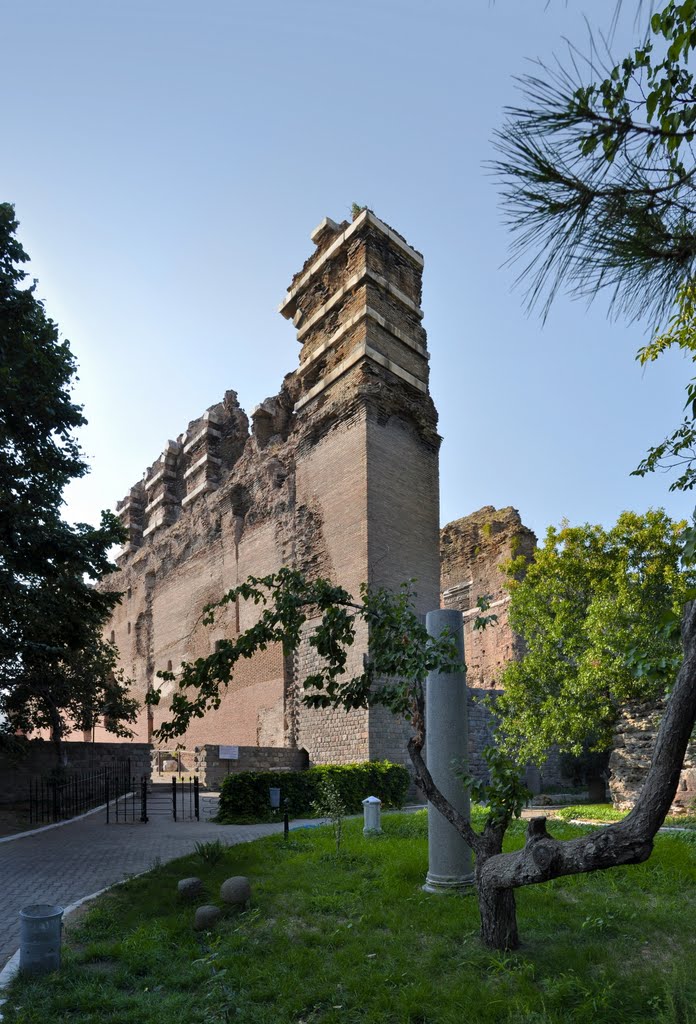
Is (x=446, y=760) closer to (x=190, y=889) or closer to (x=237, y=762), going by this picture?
(x=190, y=889)

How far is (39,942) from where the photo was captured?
17.6 feet

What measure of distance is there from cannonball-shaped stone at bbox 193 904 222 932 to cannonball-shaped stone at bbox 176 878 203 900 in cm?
75

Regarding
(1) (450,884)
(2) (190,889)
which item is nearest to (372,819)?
(1) (450,884)

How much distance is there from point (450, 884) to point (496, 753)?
218 cm

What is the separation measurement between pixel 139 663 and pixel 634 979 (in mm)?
30664

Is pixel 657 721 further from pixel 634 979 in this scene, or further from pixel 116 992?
pixel 116 992

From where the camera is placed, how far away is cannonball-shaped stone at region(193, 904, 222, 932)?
20.7ft

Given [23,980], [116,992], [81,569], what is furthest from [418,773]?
[81,569]

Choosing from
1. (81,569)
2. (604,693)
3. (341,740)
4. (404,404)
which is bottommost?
(341,740)

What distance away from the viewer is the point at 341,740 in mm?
18984

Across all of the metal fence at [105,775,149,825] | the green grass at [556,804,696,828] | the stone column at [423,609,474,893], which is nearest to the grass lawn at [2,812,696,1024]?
the stone column at [423,609,474,893]

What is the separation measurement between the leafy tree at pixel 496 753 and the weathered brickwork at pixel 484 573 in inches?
764

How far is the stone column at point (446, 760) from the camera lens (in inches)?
281

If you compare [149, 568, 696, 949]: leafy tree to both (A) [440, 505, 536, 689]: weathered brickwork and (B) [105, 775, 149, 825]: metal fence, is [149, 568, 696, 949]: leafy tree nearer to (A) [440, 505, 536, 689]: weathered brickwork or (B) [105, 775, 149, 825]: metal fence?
(B) [105, 775, 149, 825]: metal fence
